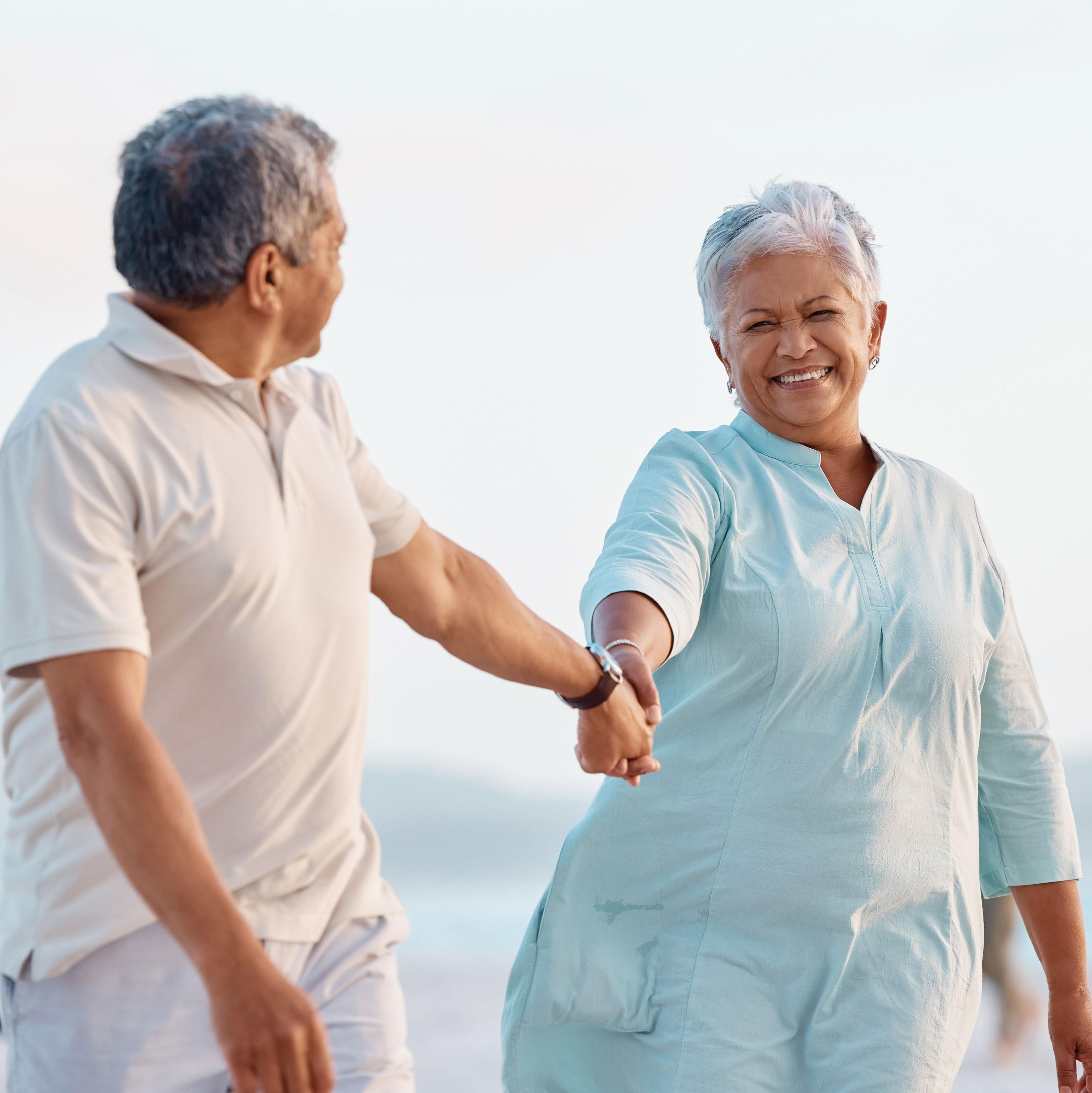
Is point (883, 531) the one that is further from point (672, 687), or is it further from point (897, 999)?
point (897, 999)

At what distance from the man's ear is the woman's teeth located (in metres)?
1.19

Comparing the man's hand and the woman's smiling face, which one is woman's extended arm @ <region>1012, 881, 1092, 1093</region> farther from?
the man's hand

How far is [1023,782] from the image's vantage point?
9.06ft

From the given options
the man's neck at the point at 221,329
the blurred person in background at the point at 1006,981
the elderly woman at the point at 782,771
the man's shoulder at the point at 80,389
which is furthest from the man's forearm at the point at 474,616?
the blurred person in background at the point at 1006,981

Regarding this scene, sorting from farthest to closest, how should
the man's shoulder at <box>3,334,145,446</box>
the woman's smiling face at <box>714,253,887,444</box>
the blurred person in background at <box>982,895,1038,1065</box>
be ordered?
1. the blurred person in background at <box>982,895,1038,1065</box>
2. the woman's smiling face at <box>714,253,887,444</box>
3. the man's shoulder at <box>3,334,145,446</box>

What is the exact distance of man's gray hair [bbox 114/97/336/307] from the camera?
164cm

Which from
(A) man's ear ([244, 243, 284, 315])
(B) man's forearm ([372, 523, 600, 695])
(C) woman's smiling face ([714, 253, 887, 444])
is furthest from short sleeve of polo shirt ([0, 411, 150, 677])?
(C) woman's smiling face ([714, 253, 887, 444])

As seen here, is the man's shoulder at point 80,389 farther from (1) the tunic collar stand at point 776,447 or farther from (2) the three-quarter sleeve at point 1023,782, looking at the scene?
(2) the three-quarter sleeve at point 1023,782

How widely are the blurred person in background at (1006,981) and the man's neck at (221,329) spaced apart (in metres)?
5.34

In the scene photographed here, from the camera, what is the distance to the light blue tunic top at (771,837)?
2412 mm

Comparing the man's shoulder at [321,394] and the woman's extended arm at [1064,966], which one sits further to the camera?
the woman's extended arm at [1064,966]

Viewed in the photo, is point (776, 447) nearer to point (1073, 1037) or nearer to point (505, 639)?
point (505, 639)

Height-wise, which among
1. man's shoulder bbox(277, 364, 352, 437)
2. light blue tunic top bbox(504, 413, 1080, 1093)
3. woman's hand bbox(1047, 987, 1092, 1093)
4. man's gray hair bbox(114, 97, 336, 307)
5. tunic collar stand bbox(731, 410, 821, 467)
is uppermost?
man's gray hair bbox(114, 97, 336, 307)

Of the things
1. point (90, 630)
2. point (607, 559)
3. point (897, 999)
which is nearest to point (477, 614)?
point (607, 559)
